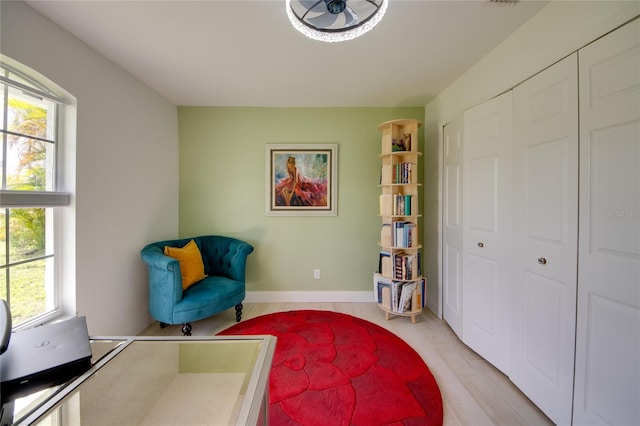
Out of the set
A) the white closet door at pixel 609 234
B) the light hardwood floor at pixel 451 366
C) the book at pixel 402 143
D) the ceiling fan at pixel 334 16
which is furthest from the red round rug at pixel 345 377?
the ceiling fan at pixel 334 16

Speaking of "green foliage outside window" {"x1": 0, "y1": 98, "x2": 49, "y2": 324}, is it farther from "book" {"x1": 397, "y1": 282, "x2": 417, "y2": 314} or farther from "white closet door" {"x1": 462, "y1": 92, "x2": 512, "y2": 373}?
"white closet door" {"x1": 462, "y1": 92, "x2": 512, "y2": 373}

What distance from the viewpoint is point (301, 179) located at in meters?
2.77

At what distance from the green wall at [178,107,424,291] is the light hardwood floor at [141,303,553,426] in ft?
1.12

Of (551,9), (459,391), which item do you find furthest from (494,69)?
(459,391)

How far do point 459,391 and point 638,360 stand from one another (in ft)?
2.93

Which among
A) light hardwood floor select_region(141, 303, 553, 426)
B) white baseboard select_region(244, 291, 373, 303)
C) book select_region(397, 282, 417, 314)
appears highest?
book select_region(397, 282, 417, 314)

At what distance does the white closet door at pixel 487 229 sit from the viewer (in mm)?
1640

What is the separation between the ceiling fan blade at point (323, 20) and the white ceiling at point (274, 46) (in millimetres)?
418

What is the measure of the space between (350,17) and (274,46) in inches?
32.9

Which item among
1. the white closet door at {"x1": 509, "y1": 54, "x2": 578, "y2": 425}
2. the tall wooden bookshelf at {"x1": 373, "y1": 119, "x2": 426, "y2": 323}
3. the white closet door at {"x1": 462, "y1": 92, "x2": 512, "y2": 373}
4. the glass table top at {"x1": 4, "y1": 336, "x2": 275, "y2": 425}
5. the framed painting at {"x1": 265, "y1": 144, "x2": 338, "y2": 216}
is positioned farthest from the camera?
the framed painting at {"x1": 265, "y1": 144, "x2": 338, "y2": 216}

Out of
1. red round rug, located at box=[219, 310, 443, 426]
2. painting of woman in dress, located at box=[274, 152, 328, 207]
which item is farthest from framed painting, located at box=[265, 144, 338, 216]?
red round rug, located at box=[219, 310, 443, 426]

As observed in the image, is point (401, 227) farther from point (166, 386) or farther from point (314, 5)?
point (166, 386)

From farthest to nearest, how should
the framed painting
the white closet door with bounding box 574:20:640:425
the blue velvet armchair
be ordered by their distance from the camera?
1. the framed painting
2. the blue velvet armchair
3. the white closet door with bounding box 574:20:640:425

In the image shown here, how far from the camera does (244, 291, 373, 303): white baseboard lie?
2.79 m
